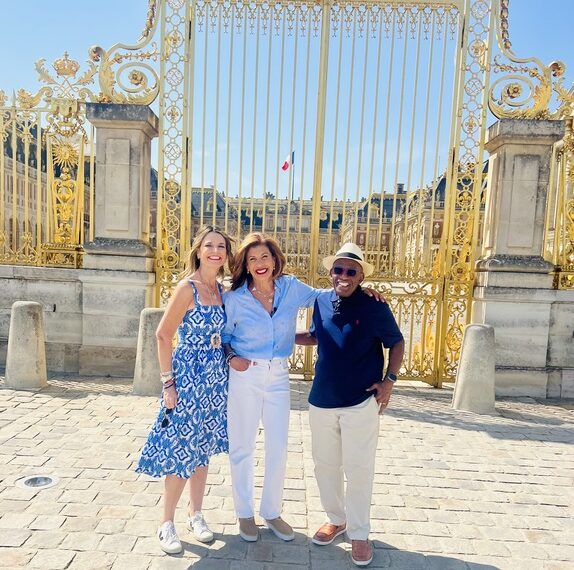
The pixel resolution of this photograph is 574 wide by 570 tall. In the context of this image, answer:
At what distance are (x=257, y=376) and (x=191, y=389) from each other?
15.9 inches

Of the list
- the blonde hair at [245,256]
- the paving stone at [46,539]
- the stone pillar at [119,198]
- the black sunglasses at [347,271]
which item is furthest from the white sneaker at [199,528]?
the stone pillar at [119,198]

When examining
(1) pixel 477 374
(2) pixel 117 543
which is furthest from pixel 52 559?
(1) pixel 477 374

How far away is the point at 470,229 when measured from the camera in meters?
7.02

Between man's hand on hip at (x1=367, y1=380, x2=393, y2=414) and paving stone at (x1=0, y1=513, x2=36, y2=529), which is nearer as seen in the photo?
man's hand on hip at (x1=367, y1=380, x2=393, y2=414)

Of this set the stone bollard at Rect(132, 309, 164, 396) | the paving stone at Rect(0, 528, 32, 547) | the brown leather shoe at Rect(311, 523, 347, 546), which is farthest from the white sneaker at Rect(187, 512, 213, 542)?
the stone bollard at Rect(132, 309, 164, 396)

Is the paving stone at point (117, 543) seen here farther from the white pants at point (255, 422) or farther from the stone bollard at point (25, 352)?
the stone bollard at point (25, 352)

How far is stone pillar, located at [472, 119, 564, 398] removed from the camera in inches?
263

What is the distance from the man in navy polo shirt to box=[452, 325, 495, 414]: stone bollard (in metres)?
3.38

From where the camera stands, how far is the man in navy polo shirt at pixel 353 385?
294cm

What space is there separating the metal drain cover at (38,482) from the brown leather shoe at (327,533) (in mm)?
2015

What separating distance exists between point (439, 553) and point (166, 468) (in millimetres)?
1754

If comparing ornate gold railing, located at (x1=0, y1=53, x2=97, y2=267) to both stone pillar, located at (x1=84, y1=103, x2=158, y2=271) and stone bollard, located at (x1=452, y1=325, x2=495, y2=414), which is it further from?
stone bollard, located at (x1=452, y1=325, x2=495, y2=414)

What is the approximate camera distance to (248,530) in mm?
Result: 3119

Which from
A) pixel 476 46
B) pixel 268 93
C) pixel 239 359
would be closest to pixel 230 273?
pixel 239 359
